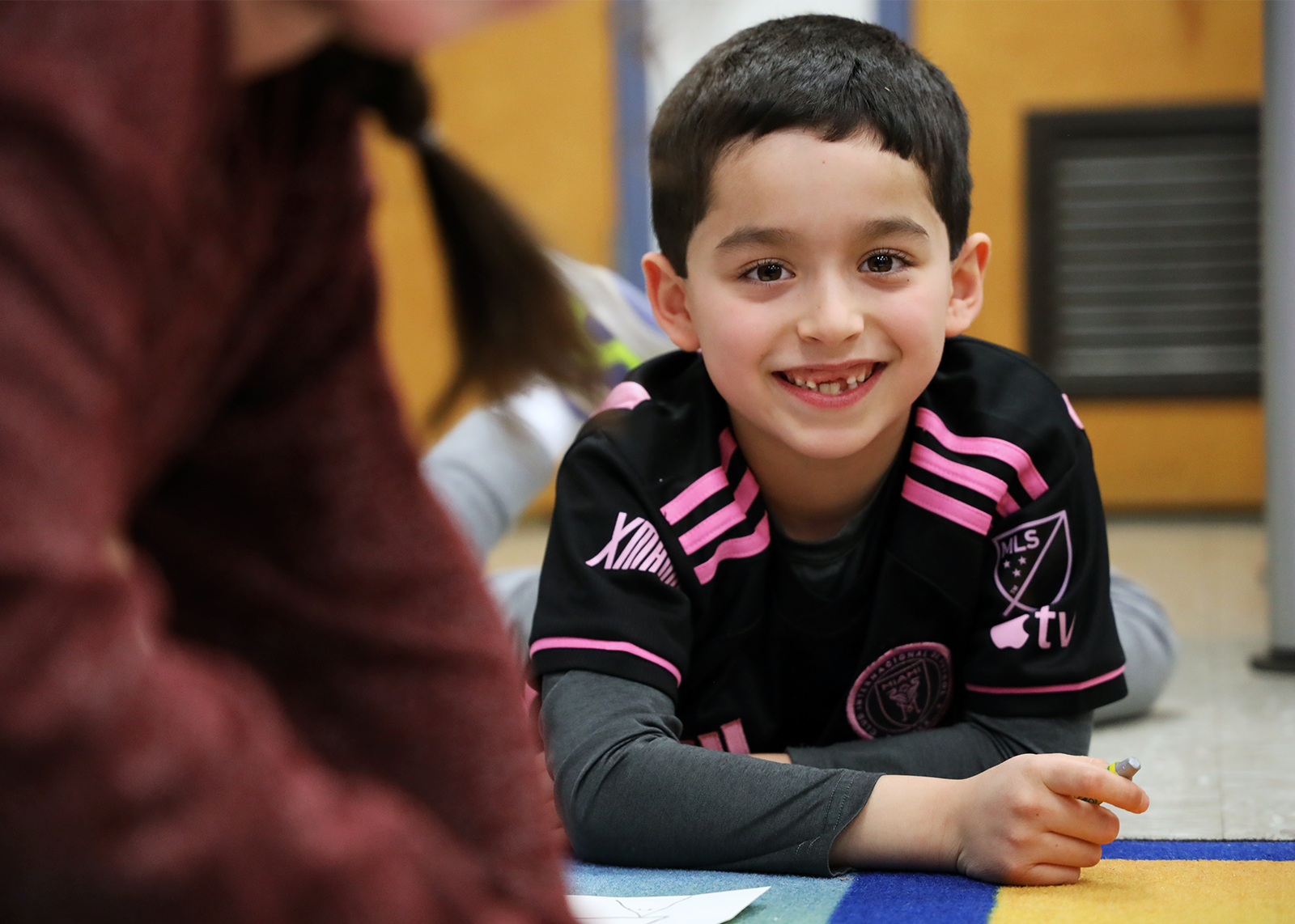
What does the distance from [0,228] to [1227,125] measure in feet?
10.3

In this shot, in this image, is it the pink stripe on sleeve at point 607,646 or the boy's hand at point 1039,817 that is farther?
the pink stripe on sleeve at point 607,646

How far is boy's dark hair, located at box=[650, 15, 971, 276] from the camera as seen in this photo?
2.76 feet

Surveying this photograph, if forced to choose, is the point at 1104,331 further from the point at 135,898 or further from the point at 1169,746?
the point at 135,898

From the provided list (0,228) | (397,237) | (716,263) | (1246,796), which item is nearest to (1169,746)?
(1246,796)

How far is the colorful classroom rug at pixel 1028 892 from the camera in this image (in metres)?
0.67

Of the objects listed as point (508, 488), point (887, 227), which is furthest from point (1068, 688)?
point (508, 488)

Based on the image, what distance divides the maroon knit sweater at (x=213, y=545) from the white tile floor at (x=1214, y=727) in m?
0.63

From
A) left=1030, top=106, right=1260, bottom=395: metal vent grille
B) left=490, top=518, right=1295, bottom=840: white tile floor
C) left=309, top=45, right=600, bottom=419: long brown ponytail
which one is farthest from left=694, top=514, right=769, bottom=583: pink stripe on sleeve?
left=1030, top=106, right=1260, bottom=395: metal vent grille

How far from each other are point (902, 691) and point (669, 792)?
0.23 metres

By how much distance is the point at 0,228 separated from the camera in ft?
0.90

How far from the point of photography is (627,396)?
2.97ft

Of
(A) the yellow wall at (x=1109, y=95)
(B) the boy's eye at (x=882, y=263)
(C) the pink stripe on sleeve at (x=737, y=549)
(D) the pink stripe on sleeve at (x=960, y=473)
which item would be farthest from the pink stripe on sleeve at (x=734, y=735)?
(A) the yellow wall at (x=1109, y=95)

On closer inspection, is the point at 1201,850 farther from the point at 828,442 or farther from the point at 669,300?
the point at 669,300

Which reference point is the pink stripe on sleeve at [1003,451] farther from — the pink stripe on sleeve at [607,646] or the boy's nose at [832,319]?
the pink stripe on sleeve at [607,646]
